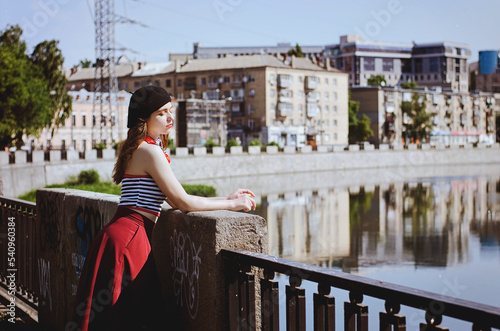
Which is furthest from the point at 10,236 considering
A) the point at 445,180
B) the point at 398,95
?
the point at 398,95

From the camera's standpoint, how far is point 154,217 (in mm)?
3945

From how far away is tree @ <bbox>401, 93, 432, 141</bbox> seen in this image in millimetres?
111938

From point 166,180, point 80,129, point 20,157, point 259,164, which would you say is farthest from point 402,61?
point 166,180

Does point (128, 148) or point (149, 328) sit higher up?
point (128, 148)

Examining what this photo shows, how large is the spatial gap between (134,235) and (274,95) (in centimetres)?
8478

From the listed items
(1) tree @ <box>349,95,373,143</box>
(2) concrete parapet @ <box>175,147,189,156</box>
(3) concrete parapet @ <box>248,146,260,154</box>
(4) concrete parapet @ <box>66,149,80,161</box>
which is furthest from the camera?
(1) tree @ <box>349,95,373,143</box>

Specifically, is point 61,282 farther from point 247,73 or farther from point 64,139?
point 247,73

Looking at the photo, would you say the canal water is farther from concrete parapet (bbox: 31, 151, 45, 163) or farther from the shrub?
concrete parapet (bbox: 31, 151, 45, 163)

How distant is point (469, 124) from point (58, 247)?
135m

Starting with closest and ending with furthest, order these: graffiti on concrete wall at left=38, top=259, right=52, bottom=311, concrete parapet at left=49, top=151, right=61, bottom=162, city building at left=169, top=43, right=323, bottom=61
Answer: graffiti on concrete wall at left=38, top=259, right=52, bottom=311, concrete parapet at left=49, top=151, right=61, bottom=162, city building at left=169, top=43, right=323, bottom=61

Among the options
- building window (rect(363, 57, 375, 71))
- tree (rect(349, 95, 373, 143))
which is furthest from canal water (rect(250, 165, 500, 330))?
building window (rect(363, 57, 375, 71))

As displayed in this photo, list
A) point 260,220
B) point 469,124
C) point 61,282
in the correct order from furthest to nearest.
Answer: point 469,124 < point 61,282 < point 260,220

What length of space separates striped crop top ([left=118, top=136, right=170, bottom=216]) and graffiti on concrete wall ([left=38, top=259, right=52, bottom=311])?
2.79 meters

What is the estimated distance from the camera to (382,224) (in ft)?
119
